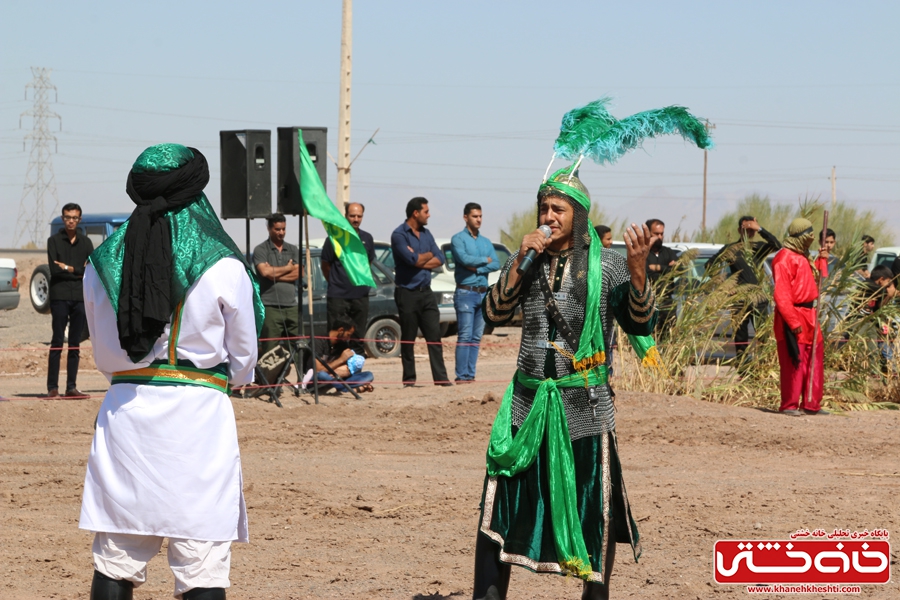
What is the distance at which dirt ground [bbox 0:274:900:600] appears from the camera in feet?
18.2

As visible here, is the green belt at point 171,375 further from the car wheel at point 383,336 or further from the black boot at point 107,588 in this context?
the car wheel at point 383,336

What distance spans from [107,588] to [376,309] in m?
12.4

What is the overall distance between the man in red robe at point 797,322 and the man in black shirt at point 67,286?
664 centimetres

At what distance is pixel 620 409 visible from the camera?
416 inches

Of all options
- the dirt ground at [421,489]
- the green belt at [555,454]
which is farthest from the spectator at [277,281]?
the green belt at [555,454]

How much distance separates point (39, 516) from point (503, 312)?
3634 mm

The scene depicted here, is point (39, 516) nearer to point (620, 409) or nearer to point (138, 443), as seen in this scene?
point (138, 443)

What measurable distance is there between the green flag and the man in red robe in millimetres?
4101

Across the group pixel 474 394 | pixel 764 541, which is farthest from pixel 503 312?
pixel 474 394

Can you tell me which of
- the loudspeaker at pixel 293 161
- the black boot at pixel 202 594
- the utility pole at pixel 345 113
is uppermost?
the utility pole at pixel 345 113

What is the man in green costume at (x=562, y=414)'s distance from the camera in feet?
14.5

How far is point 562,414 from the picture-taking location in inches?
177

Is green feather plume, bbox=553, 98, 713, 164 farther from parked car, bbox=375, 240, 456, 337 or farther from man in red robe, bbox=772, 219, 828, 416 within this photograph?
parked car, bbox=375, 240, 456, 337

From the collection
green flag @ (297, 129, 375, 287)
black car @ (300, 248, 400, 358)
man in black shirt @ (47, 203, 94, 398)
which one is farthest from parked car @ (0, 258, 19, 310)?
green flag @ (297, 129, 375, 287)
